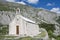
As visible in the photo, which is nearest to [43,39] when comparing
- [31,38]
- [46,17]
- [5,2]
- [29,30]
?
[31,38]

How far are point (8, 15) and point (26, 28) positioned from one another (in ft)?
254

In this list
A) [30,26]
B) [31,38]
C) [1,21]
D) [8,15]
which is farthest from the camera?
[8,15]

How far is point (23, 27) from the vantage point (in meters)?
36.0

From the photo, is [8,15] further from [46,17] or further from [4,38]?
[4,38]

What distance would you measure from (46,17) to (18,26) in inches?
5029

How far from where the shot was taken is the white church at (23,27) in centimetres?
3559

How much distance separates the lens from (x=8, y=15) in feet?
368

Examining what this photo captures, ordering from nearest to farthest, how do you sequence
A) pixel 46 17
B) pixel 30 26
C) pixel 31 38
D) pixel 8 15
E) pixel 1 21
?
pixel 31 38, pixel 30 26, pixel 1 21, pixel 8 15, pixel 46 17

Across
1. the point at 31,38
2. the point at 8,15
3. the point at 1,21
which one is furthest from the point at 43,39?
the point at 8,15

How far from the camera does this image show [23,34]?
3575cm

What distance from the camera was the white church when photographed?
35.6 m

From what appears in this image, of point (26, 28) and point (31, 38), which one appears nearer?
point (31, 38)

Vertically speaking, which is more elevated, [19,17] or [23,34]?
[19,17]

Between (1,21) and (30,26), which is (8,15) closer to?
(1,21)
